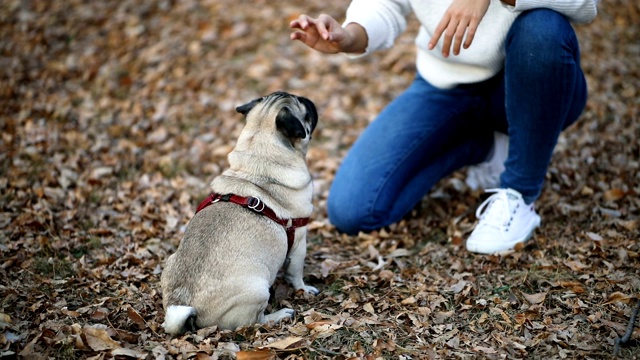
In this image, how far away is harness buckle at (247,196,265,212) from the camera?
3613 millimetres

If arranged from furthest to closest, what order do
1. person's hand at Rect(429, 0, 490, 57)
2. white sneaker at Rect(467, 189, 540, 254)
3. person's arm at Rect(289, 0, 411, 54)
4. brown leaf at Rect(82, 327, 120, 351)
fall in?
white sneaker at Rect(467, 189, 540, 254) < person's arm at Rect(289, 0, 411, 54) < person's hand at Rect(429, 0, 490, 57) < brown leaf at Rect(82, 327, 120, 351)

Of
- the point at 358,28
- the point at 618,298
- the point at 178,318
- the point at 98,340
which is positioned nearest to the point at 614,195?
the point at 618,298

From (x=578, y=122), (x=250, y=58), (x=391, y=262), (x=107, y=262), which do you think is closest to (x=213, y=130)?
(x=250, y=58)

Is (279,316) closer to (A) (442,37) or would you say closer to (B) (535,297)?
(B) (535,297)

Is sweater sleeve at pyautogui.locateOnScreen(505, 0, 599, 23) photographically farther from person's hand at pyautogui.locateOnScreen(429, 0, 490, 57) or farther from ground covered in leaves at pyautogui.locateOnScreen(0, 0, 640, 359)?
ground covered in leaves at pyautogui.locateOnScreen(0, 0, 640, 359)

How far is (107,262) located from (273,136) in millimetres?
1716

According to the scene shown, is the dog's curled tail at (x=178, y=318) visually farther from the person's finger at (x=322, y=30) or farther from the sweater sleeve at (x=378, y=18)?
the sweater sleeve at (x=378, y=18)

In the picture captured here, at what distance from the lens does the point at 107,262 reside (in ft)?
14.2

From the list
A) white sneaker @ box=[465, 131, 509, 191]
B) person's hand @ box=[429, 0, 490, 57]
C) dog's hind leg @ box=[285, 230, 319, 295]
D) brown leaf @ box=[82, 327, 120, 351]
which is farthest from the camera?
white sneaker @ box=[465, 131, 509, 191]

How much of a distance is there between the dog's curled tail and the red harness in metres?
0.74

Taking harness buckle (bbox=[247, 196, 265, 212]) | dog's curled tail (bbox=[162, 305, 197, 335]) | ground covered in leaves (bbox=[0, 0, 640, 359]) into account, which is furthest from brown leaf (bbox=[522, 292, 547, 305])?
dog's curled tail (bbox=[162, 305, 197, 335])

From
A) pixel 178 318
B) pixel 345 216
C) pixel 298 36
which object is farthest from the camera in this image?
pixel 345 216

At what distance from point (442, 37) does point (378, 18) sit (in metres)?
0.54

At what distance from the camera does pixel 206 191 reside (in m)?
5.61
